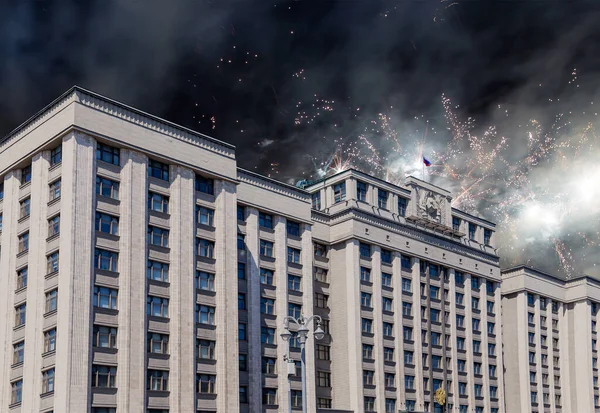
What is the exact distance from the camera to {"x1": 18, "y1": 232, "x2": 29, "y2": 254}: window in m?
71.1

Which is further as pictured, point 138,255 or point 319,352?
point 319,352

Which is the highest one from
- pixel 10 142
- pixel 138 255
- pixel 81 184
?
pixel 10 142

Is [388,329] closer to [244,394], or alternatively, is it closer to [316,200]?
[316,200]

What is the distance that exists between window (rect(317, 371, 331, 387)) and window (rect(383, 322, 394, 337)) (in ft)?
26.6

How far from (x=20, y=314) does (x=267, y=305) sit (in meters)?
22.8

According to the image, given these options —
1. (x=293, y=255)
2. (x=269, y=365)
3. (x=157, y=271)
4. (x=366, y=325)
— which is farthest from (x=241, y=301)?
(x=366, y=325)

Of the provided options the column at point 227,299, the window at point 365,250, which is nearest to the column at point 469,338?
the window at point 365,250

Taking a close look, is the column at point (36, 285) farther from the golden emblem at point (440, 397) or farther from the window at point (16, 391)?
the golden emblem at point (440, 397)

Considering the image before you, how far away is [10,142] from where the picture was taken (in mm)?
74125

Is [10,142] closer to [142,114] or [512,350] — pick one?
[142,114]

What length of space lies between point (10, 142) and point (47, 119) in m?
5.82

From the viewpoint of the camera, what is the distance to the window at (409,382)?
97.5 metres

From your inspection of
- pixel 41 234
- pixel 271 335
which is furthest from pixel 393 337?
pixel 41 234

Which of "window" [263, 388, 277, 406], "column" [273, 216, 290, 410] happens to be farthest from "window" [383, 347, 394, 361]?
"window" [263, 388, 277, 406]
